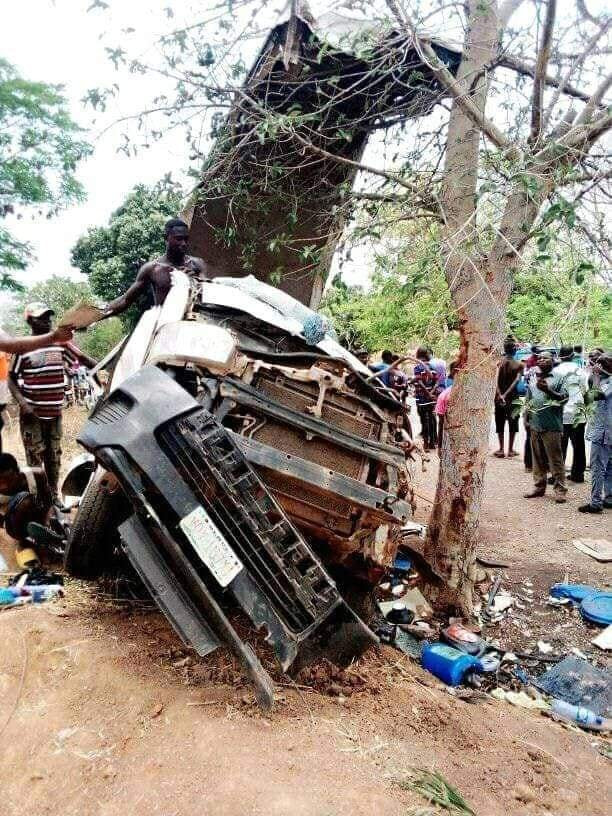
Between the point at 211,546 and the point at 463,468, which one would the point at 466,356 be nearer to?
the point at 463,468

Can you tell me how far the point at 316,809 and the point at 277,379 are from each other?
75.1 inches


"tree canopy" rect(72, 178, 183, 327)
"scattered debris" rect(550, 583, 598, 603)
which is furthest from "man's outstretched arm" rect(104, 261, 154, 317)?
"tree canopy" rect(72, 178, 183, 327)

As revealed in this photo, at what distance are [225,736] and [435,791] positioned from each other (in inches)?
33.4

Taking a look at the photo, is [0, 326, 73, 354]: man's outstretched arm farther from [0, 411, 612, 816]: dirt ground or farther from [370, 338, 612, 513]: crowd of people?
[370, 338, 612, 513]: crowd of people

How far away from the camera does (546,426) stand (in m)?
7.42

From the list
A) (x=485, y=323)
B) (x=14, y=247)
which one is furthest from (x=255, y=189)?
(x=14, y=247)

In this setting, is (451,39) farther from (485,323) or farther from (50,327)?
(50,327)

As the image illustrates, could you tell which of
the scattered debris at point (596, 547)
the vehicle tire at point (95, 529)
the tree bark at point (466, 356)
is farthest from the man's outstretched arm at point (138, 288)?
the scattered debris at point (596, 547)

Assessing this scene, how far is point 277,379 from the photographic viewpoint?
3.07 meters

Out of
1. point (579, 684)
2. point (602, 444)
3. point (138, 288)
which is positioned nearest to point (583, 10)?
point (138, 288)

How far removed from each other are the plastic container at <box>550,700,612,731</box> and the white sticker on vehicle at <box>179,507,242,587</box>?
8.12 ft

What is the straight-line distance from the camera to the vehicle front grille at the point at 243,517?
2496 millimetres

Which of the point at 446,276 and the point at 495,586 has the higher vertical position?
the point at 446,276

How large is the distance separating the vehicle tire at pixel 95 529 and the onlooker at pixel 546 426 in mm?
5499
